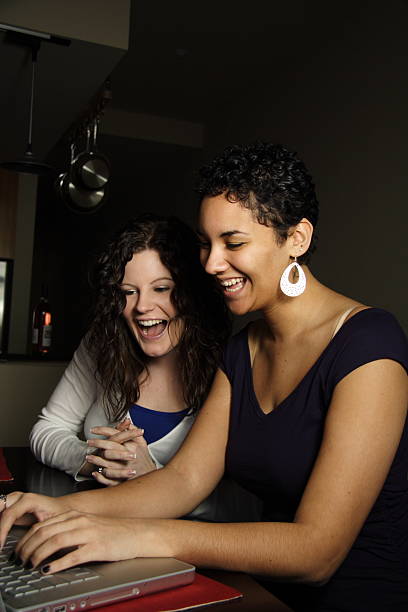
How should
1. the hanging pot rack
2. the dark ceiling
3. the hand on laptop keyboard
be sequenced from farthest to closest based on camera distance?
1. the dark ceiling
2. the hanging pot rack
3. the hand on laptop keyboard

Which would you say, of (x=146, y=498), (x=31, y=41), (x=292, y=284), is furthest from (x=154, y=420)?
(x=31, y=41)

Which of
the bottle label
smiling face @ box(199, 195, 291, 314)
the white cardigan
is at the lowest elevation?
the white cardigan

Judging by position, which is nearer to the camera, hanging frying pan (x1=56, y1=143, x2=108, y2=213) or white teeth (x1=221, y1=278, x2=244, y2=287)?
white teeth (x1=221, y1=278, x2=244, y2=287)

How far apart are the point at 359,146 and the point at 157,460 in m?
2.22

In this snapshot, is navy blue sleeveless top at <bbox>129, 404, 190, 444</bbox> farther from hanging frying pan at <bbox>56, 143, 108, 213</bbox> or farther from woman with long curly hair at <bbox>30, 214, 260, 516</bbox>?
hanging frying pan at <bbox>56, 143, 108, 213</bbox>

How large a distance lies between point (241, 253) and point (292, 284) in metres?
0.12

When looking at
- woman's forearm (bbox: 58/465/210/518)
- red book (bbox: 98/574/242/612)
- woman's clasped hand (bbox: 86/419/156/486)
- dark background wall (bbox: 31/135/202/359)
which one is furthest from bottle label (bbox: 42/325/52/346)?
red book (bbox: 98/574/242/612)

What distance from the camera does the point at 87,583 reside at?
0.72 meters

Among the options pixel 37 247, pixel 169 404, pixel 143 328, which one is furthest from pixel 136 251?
pixel 37 247

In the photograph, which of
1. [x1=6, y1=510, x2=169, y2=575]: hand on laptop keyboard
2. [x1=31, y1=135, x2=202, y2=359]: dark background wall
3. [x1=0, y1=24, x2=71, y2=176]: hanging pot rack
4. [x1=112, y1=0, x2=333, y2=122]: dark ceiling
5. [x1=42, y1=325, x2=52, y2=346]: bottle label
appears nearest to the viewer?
[x1=6, y1=510, x2=169, y2=575]: hand on laptop keyboard

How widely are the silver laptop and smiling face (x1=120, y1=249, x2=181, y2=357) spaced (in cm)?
85

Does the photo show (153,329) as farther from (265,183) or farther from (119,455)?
(265,183)

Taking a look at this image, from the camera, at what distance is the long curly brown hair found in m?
1.64

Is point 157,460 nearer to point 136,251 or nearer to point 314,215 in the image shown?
point 136,251
